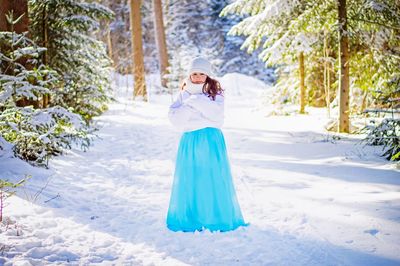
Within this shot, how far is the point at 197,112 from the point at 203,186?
89 cm

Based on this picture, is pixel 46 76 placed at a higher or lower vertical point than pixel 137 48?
lower

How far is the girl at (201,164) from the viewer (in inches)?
159

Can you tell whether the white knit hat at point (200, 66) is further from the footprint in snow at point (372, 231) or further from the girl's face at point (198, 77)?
the footprint in snow at point (372, 231)

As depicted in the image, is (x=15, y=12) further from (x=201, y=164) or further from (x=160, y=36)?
(x=160, y=36)

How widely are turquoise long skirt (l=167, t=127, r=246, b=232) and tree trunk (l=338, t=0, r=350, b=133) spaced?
224 inches

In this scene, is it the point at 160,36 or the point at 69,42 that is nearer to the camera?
the point at 69,42

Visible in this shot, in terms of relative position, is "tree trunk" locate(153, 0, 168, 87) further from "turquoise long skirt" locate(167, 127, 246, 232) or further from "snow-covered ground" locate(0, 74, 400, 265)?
"turquoise long skirt" locate(167, 127, 246, 232)

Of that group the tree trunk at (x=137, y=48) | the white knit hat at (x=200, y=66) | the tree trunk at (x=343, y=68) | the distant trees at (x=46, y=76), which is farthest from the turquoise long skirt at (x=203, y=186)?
the tree trunk at (x=137, y=48)

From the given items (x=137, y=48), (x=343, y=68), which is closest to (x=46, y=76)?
(x=343, y=68)

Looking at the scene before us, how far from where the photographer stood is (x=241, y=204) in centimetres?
511

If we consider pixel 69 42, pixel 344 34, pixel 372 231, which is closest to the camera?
pixel 372 231

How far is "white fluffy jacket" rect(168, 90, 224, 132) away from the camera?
397 centimetres

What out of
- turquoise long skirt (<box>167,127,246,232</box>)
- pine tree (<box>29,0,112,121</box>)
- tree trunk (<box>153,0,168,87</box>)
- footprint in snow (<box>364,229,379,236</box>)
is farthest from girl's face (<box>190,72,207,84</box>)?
tree trunk (<box>153,0,168,87</box>)

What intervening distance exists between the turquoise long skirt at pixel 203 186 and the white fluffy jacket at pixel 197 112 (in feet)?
0.44
